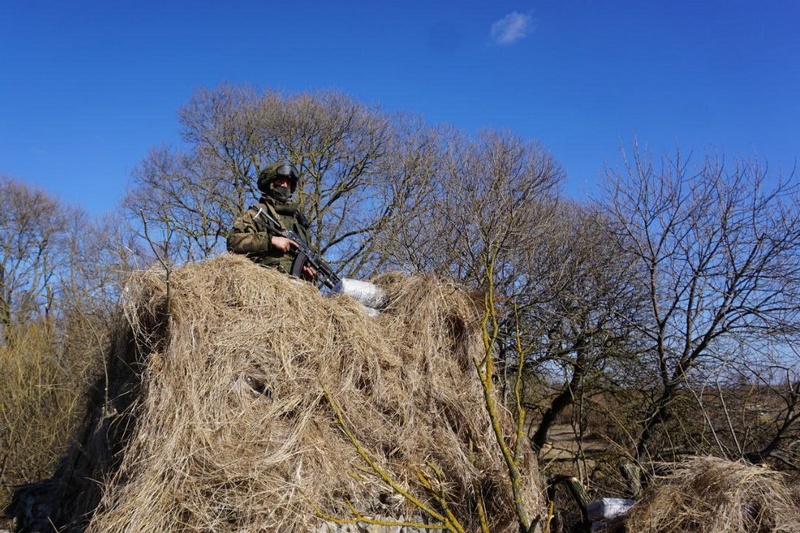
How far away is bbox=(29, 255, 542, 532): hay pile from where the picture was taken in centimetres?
325

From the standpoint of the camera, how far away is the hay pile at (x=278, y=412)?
3.25 m

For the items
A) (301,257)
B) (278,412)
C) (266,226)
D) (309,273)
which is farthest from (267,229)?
(278,412)

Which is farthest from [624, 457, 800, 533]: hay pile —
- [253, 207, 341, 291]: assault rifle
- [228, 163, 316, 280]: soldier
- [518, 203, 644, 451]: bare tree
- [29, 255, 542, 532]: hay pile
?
[518, 203, 644, 451]: bare tree

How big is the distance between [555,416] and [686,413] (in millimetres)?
2215

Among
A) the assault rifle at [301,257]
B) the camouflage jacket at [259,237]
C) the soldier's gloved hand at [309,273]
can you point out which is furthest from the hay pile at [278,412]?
the soldier's gloved hand at [309,273]

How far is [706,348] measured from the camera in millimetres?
6613

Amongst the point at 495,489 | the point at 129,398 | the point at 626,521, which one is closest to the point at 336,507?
the point at 495,489

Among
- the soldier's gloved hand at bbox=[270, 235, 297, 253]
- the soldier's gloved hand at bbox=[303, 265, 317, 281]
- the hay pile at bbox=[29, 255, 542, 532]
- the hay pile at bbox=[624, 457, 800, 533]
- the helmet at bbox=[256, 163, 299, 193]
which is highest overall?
the helmet at bbox=[256, 163, 299, 193]

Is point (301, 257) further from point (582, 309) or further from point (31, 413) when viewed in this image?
point (31, 413)

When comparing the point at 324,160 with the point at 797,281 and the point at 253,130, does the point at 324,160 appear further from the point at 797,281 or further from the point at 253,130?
the point at 797,281

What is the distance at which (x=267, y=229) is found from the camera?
5180 mm

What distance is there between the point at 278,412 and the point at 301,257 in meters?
1.75

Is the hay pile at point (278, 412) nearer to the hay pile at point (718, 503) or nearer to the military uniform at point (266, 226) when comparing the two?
the military uniform at point (266, 226)

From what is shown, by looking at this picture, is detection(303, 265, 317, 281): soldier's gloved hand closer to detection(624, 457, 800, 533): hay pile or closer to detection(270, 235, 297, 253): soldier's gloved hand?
detection(270, 235, 297, 253): soldier's gloved hand
